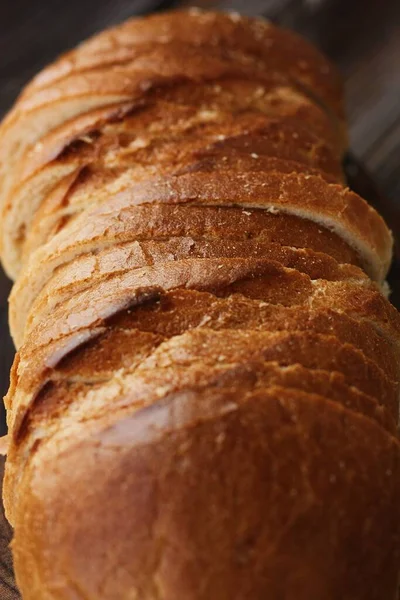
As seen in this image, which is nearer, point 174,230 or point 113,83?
point 174,230

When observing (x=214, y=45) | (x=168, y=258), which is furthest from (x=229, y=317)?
(x=214, y=45)

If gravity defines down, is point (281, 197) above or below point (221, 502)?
above

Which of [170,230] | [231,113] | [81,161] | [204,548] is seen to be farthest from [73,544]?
[231,113]

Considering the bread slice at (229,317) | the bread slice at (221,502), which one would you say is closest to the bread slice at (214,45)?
the bread slice at (229,317)

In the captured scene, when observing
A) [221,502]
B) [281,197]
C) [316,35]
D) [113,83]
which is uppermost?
[316,35]

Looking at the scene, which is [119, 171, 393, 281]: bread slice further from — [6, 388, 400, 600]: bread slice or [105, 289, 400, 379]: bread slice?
[6, 388, 400, 600]: bread slice

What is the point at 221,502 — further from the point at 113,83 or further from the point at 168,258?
the point at 113,83

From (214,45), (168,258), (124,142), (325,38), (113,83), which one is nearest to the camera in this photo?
(168,258)
